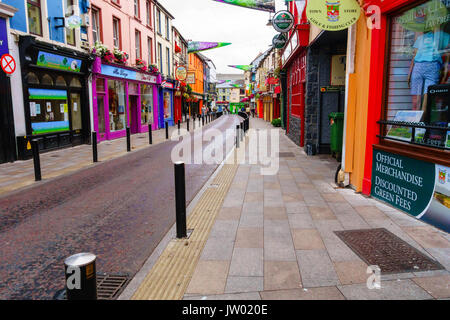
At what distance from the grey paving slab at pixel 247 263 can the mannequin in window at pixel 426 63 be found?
11.7 feet

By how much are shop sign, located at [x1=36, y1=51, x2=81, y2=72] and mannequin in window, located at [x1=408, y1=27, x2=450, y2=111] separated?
11.3 m

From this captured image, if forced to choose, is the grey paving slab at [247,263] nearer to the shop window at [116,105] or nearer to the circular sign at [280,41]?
the shop window at [116,105]

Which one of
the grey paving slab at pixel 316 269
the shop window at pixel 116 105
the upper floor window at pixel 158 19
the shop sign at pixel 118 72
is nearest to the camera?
the grey paving slab at pixel 316 269

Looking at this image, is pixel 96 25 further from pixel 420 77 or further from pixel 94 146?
pixel 420 77

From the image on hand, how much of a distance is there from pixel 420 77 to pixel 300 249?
354 cm

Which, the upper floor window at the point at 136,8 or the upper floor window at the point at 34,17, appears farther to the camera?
the upper floor window at the point at 136,8

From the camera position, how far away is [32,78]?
11758 millimetres

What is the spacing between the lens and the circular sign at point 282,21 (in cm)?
1355

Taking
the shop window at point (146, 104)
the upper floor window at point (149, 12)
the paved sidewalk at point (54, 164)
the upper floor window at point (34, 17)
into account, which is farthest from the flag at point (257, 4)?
the upper floor window at point (149, 12)

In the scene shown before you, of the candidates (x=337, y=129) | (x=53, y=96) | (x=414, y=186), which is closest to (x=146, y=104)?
(x=53, y=96)
